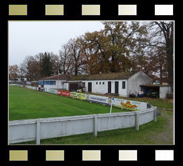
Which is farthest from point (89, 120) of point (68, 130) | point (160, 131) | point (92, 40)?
point (92, 40)

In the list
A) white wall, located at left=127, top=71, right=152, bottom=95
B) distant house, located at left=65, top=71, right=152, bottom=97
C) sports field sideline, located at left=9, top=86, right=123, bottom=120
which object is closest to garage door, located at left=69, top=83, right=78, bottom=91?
distant house, located at left=65, top=71, right=152, bottom=97

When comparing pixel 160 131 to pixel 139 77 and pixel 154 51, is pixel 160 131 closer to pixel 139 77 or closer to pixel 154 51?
pixel 154 51

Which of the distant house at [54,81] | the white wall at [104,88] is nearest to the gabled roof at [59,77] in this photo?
the distant house at [54,81]

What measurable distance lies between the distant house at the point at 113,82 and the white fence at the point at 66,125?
12966 millimetres

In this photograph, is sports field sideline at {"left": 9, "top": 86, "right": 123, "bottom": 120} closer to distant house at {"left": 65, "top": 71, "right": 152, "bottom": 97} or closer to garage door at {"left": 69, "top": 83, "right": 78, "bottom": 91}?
distant house at {"left": 65, "top": 71, "right": 152, "bottom": 97}

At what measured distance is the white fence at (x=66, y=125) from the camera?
171 inches

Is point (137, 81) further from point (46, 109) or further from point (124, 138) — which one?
point (124, 138)

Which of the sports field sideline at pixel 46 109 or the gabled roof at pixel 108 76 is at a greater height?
the gabled roof at pixel 108 76

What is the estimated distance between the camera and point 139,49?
14938mm

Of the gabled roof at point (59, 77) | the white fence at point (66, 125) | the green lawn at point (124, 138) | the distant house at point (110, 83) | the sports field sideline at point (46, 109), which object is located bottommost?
the sports field sideline at point (46, 109)

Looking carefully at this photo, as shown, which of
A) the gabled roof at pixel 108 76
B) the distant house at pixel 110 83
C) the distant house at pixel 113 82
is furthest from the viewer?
the gabled roof at pixel 108 76

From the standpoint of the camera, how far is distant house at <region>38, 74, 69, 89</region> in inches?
1029

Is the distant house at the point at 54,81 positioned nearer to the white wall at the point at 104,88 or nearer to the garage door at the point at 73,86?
the garage door at the point at 73,86

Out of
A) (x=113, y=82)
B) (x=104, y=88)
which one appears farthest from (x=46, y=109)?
(x=104, y=88)
